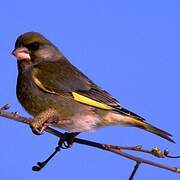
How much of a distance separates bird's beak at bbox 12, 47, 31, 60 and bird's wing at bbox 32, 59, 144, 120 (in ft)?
0.60

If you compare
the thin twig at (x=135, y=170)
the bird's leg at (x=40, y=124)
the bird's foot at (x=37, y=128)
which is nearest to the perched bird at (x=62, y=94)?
the bird's leg at (x=40, y=124)

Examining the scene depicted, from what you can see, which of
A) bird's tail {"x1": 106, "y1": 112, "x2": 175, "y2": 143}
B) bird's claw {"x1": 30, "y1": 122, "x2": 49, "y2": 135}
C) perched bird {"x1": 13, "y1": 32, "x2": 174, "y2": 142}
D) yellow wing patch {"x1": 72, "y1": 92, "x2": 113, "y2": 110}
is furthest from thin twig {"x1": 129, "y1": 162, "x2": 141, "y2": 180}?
yellow wing patch {"x1": 72, "y1": 92, "x2": 113, "y2": 110}

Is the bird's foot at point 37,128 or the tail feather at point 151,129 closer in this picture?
the bird's foot at point 37,128

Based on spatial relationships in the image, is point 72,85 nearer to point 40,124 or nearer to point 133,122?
point 133,122

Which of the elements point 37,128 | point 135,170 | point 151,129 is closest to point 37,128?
point 37,128

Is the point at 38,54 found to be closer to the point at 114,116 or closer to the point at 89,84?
the point at 89,84

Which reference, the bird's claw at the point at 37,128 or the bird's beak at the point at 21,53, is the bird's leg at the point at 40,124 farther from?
the bird's beak at the point at 21,53

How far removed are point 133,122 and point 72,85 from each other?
1050 millimetres

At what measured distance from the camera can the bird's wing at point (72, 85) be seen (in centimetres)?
585

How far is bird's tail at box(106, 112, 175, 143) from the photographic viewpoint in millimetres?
4962

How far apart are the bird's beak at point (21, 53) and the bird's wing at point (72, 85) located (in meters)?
0.18

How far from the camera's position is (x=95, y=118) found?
5.75 metres

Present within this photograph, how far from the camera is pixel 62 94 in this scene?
5.90 meters

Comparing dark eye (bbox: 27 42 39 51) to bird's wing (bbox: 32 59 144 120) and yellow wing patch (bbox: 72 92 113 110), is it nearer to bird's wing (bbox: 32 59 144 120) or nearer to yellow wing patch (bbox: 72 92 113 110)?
bird's wing (bbox: 32 59 144 120)
